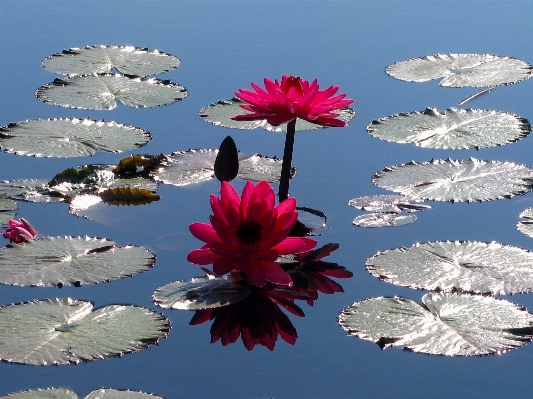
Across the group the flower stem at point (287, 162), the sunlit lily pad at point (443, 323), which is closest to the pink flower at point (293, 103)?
the flower stem at point (287, 162)

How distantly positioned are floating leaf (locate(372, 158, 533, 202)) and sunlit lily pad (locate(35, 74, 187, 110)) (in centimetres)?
140

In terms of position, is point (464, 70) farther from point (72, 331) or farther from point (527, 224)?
point (72, 331)

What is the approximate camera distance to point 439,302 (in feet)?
8.34

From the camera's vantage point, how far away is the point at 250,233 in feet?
8.40

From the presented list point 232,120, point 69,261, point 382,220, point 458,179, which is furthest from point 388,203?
point 69,261

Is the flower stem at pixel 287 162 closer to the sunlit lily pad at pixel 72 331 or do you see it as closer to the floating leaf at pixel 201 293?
the floating leaf at pixel 201 293

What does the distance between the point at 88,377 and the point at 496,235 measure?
153 cm

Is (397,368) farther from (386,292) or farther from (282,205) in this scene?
(282,205)

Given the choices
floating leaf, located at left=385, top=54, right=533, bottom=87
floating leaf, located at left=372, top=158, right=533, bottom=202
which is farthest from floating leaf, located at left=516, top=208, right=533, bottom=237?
floating leaf, located at left=385, top=54, right=533, bottom=87

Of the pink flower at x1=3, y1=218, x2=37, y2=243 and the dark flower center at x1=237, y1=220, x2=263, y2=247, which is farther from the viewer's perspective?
the pink flower at x1=3, y1=218, x2=37, y2=243

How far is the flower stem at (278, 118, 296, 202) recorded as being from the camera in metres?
3.09

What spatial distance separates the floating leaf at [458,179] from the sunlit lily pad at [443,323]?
2.68ft

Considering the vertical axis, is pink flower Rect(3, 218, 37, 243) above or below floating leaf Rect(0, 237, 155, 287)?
above

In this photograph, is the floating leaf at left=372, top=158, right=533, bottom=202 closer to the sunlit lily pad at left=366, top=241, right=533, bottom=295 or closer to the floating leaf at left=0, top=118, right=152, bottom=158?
the sunlit lily pad at left=366, top=241, right=533, bottom=295
